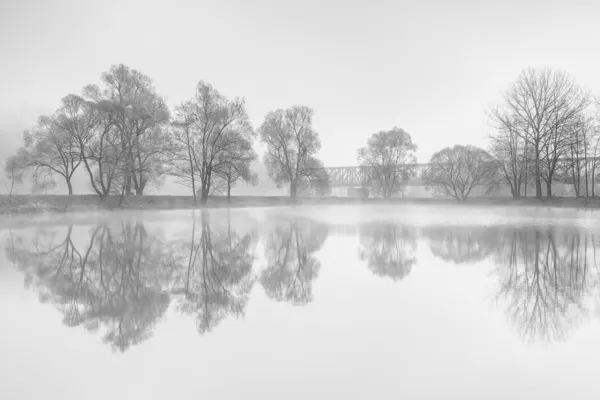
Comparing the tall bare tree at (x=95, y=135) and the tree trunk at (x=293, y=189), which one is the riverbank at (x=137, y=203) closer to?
the tall bare tree at (x=95, y=135)

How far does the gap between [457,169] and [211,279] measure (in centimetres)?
5030


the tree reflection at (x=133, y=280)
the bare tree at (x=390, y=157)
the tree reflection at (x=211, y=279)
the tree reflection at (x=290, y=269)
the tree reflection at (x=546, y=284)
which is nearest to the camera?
the tree reflection at (x=546, y=284)

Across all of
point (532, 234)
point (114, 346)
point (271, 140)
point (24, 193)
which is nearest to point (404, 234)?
point (532, 234)

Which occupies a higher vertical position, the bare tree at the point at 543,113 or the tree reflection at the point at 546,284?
the bare tree at the point at 543,113

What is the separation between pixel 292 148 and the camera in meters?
48.1

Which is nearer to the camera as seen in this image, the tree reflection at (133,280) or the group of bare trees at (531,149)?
the tree reflection at (133,280)

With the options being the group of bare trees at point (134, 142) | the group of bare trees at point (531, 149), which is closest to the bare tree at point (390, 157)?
the group of bare trees at point (531, 149)

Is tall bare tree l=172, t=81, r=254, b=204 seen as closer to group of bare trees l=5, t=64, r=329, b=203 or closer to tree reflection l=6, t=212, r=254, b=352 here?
group of bare trees l=5, t=64, r=329, b=203

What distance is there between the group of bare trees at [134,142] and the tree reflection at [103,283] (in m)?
22.9

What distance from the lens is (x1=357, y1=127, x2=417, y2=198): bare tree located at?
53688 millimetres

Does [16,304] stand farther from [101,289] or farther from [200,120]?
[200,120]

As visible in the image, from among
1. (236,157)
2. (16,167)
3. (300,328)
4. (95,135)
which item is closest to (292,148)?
(236,157)

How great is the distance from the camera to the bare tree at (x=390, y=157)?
176 ft

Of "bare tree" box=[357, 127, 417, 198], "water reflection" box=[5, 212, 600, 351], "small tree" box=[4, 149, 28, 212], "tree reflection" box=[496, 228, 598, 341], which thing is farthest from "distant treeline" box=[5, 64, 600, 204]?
"tree reflection" box=[496, 228, 598, 341]
